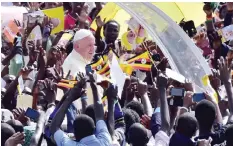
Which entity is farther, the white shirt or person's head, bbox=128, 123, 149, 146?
the white shirt

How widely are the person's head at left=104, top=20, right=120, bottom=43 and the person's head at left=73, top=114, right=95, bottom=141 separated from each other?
12.9ft

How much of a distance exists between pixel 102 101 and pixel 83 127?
1.11 meters

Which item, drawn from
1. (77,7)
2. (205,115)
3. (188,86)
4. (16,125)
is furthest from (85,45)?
(77,7)

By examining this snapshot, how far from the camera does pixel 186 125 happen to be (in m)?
6.40

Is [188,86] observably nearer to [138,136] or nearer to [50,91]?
[50,91]

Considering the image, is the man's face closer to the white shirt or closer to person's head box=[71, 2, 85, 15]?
the white shirt

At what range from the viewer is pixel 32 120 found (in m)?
7.26

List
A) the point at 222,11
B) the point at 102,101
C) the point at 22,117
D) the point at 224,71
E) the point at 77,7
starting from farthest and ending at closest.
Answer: the point at 222,11 → the point at 77,7 → the point at 102,101 → the point at 22,117 → the point at 224,71

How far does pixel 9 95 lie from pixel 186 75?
1693 mm

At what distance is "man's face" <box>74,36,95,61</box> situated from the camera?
852 centimetres

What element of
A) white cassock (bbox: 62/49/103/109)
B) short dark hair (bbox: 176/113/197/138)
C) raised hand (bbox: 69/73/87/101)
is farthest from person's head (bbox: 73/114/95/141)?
white cassock (bbox: 62/49/103/109)

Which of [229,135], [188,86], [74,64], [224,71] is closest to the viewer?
[229,135]

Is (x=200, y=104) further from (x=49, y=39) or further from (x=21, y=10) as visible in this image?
(x=21, y=10)

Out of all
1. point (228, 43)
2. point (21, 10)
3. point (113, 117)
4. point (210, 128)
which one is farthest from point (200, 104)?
point (21, 10)
